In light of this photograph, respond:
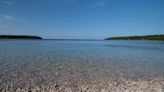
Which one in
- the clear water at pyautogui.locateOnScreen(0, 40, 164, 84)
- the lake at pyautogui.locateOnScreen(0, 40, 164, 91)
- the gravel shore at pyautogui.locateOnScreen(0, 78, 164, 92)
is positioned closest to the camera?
the gravel shore at pyautogui.locateOnScreen(0, 78, 164, 92)

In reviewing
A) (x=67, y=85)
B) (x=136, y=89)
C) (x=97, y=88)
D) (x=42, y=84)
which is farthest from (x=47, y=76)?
(x=136, y=89)

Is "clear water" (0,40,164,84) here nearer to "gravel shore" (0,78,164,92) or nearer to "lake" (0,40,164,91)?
"lake" (0,40,164,91)

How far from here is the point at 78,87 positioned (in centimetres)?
725

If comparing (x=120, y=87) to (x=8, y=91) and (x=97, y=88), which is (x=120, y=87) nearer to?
(x=97, y=88)

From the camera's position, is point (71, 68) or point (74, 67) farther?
point (74, 67)

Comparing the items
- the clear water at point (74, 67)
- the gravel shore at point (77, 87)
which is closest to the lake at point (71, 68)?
the clear water at point (74, 67)

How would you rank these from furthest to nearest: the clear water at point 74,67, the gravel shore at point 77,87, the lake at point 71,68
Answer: the clear water at point 74,67
the lake at point 71,68
the gravel shore at point 77,87

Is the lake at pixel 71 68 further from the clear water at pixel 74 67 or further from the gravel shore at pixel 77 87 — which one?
the gravel shore at pixel 77 87

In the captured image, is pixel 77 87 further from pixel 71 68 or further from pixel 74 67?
pixel 74 67

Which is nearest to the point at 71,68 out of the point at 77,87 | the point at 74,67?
the point at 74,67

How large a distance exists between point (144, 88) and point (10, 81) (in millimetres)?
6790

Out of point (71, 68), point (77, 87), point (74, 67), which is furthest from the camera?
point (74, 67)

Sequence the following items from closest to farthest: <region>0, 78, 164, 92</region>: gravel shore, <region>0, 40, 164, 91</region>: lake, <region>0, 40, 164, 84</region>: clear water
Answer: <region>0, 78, 164, 92</region>: gravel shore → <region>0, 40, 164, 91</region>: lake → <region>0, 40, 164, 84</region>: clear water

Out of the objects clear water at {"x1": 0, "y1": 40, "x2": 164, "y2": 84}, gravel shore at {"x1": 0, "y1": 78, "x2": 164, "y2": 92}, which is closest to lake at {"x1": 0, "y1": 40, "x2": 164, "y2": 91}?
clear water at {"x1": 0, "y1": 40, "x2": 164, "y2": 84}
